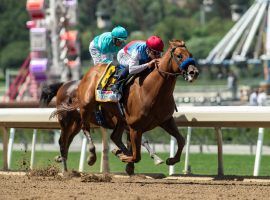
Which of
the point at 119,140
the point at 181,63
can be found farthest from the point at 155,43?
the point at 119,140

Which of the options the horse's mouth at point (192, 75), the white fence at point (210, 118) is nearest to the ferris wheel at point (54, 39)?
the white fence at point (210, 118)

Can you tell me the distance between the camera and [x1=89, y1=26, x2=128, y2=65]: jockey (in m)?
10.9

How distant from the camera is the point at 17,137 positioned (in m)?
20.7

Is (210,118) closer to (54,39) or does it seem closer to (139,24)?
(54,39)

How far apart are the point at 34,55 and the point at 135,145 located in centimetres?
1786

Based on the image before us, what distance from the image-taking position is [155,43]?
34.0 ft

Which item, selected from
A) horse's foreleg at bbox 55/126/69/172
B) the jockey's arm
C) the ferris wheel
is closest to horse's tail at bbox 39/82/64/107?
horse's foreleg at bbox 55/126/69/172

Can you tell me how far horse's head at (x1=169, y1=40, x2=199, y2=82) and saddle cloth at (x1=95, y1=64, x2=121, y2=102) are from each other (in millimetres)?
926

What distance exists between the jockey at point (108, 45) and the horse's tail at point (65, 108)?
586mm

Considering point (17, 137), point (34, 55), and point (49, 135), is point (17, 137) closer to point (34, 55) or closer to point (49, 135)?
point (49, 135)

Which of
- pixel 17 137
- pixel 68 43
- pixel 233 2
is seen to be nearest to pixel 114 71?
pixel 17 137

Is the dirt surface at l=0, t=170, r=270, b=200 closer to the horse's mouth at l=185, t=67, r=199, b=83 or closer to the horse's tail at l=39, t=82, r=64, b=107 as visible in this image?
the horse's mouth at l=185, t=67, r=199, b=83

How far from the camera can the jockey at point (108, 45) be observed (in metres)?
10.9

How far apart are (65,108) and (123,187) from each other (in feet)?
7.58
